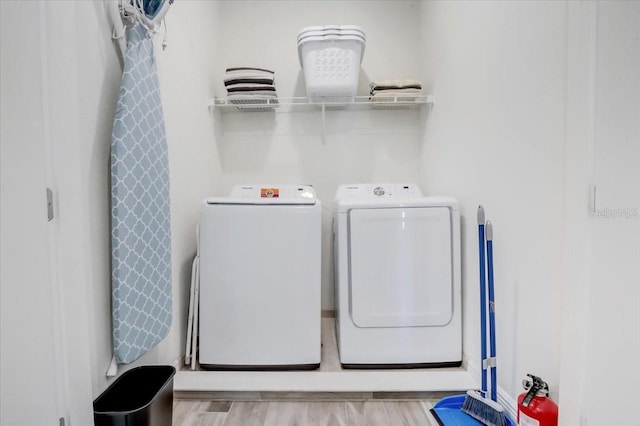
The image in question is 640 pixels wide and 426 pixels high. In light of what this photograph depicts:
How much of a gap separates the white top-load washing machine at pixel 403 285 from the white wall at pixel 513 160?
0.36 feet

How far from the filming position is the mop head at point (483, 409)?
123 centimetres

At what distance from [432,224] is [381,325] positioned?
61 centimetres

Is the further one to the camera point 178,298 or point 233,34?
point 233,34

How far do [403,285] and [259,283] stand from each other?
772 mm

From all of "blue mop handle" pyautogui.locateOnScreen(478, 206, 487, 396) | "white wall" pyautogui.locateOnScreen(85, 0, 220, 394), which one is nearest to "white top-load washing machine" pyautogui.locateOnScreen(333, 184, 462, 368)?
"blue mop handle" pyautogui.locateOnScreen(478, 206, 487, 396)

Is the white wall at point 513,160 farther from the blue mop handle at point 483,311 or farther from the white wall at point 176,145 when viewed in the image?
the white wall at point 176,145

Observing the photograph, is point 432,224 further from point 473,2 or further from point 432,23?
point 432,23

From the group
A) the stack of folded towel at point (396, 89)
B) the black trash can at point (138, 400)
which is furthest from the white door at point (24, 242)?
the stack of folded towel at point (396, 89)

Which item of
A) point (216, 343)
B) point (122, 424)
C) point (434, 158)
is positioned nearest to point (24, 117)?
point (122, 424)

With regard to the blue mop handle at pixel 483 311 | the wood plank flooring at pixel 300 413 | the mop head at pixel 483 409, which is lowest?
the wood plank flooring at pixel 300 413

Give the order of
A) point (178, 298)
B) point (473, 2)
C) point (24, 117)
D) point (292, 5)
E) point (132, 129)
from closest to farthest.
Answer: point (24, 117), point (132, 129), point (473, 2), point (178, 298), point (292, 5)

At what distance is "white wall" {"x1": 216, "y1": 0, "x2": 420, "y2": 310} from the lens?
2596mm

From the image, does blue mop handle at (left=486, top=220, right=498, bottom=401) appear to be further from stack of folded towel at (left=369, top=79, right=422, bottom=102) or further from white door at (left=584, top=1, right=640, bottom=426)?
stack of folded towel at (left=369, top=79, right=422, bottom=102)

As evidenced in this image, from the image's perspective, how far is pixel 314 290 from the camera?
177 centimetres
